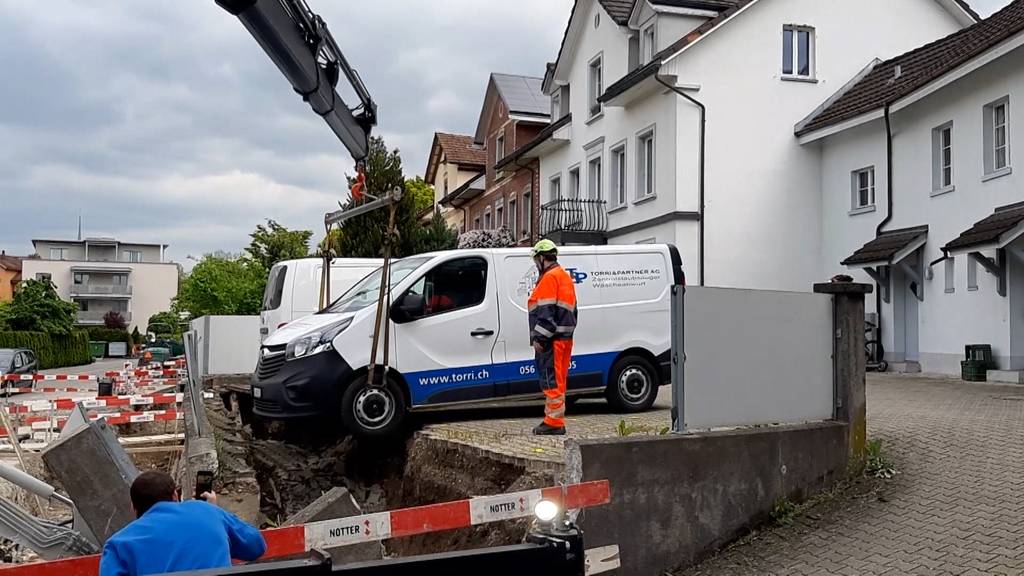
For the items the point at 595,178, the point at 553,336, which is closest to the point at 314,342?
the point at 553,336

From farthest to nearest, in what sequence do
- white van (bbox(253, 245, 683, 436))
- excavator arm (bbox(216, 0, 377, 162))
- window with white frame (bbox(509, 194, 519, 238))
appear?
window with white frame (bbox(509, 194, 519, 238)) < excavator arm (bbox(216, 0, 377, 162)) < white van (bbox(253, 245, 683, 436))

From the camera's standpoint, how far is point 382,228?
3434 cm

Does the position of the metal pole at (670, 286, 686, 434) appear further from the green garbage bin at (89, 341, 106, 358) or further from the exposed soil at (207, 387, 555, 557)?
the green garbage bin at (89, 341, 106, 358)

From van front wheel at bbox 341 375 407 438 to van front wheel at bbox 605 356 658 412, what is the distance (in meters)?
2.69

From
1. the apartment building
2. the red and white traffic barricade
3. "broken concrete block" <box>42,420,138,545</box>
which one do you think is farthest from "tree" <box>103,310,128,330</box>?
the red and white traffic barricade

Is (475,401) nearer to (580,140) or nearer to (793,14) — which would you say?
(793,14)

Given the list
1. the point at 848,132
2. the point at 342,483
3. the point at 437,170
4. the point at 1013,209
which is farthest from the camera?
the point at 437,170

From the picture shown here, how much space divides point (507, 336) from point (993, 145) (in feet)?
38.7

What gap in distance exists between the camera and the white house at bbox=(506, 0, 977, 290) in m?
23.1

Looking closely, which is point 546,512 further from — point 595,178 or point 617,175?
point 595,178

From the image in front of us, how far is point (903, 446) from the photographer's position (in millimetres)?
8125

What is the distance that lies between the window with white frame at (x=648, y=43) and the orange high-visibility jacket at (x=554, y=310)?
18291mm

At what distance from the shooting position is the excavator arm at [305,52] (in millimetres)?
10914

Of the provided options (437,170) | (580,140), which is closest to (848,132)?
(580,140)
